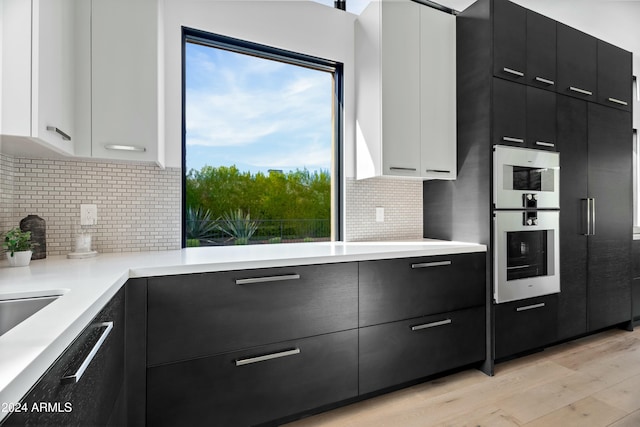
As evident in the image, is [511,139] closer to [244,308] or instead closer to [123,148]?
[244,308]

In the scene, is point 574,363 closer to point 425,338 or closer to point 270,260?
point 425,338

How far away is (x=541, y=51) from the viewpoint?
8.12ft

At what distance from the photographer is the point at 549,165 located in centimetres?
248

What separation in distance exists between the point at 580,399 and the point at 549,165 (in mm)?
1555

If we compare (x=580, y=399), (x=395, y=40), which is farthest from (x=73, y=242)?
(x=580, y=399)

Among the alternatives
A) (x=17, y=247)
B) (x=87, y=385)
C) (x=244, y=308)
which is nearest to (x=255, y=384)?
(x=244, y=308)

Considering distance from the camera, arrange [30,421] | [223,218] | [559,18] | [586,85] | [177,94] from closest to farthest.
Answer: [30,421]
[177,94]
[223,218]
[586,85]
[559,18]

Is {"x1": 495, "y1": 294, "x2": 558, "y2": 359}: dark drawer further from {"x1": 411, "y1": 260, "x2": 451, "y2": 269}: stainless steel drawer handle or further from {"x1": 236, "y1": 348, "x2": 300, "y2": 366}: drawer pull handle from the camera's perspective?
{"x1": 236, "y1": 348, "x2": 300, "y2": 366}: drawer pull handle

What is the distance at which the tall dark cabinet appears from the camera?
2279mm

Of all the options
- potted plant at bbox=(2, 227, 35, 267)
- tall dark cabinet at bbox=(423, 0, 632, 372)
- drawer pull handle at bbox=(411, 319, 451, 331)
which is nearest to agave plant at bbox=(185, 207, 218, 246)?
potted plant at bbox=(2, 227, 35, 267)

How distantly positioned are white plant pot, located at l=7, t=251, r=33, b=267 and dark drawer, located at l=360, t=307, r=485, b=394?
164 cm

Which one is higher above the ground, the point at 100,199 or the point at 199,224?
the point at 100,199

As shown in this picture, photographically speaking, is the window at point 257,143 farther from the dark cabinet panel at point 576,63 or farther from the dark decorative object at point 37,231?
the dark cabinet panel at point 576,63

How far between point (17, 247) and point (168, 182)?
2.64 ft
